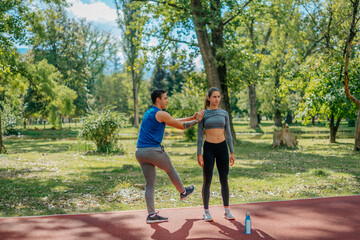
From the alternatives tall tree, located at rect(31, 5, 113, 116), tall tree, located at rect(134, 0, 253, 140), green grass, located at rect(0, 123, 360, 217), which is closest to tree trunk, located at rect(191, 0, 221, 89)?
tall tree, located at rect(134, 0, 253, 140)

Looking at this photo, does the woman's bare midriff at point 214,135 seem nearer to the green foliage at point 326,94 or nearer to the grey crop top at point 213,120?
the grey crop top at point 213,120

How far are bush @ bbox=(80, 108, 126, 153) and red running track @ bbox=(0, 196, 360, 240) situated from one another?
10.3 metres

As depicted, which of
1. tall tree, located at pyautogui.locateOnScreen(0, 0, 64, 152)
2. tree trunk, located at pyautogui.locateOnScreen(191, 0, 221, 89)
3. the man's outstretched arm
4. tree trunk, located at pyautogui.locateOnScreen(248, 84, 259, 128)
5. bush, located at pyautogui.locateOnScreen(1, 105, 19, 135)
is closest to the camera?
the man's outstretched arm

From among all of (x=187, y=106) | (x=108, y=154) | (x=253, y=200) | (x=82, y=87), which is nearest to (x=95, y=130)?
(x=108, y=154)

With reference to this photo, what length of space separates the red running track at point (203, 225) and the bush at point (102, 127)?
34.0 ft

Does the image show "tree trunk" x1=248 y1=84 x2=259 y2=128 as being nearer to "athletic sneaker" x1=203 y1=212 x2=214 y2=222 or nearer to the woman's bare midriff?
the woman's bare midriff

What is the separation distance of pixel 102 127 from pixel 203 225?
11.6 m

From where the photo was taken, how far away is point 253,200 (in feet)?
25.4

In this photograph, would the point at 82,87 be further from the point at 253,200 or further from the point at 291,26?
the point at 253,200

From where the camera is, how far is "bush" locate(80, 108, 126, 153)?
16547mm

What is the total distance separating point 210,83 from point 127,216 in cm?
1317

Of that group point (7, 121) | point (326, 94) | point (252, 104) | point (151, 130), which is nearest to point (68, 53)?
point (7, 121)

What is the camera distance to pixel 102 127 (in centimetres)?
1659

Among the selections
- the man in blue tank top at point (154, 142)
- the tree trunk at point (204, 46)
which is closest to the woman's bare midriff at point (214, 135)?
the man in blue tank top at point (154, 142)
